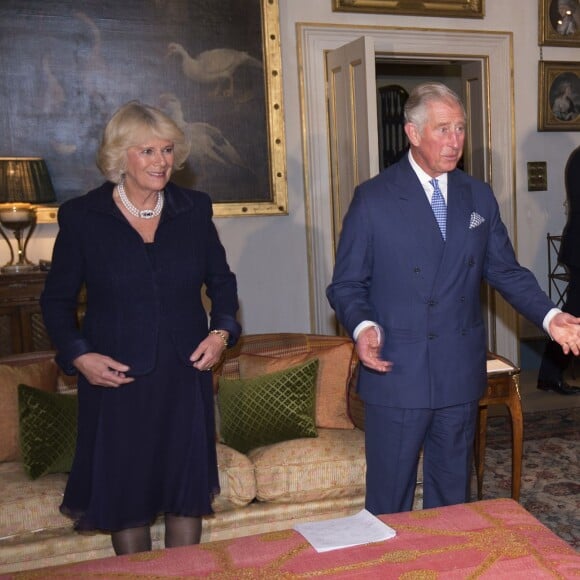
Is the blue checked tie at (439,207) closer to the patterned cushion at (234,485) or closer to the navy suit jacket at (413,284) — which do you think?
the navy suit jacket at (413,284)

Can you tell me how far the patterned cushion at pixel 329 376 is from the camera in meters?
3.71

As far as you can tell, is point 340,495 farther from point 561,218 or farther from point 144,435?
point 561,218

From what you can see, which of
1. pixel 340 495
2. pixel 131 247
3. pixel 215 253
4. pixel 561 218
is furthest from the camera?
pixel 561 218

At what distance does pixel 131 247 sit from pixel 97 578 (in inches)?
41.9

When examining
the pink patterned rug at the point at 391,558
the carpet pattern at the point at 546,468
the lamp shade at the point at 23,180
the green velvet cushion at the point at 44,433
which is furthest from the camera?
the lamp shade at the point at 23,180

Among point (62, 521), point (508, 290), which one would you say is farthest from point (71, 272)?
point (508, 290)

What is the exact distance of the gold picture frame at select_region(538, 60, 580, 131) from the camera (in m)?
6.71

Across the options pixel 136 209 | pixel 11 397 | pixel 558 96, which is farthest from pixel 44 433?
pixel 558 96

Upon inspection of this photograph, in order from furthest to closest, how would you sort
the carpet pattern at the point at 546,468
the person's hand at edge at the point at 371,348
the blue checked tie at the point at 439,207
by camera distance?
the carpet pattern at the point at 546,468, the blue checked tie at the point at 439,207, the person's hand at edge at the point at 371,348

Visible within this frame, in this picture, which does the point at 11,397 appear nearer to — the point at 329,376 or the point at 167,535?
the point at 167,535

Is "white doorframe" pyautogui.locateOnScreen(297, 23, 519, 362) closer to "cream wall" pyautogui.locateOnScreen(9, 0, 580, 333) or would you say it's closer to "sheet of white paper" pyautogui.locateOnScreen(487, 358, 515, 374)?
"cream wall" pyautogui.locateOnScreen(9, 0, 580, 333)

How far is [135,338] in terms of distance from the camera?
2.60m

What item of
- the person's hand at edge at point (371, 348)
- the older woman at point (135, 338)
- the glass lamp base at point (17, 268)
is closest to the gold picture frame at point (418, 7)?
the glass lamp base at point (17, 268)

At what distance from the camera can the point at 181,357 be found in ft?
8.69
